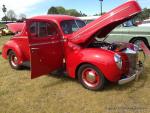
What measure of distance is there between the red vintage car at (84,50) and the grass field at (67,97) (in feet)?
1.15

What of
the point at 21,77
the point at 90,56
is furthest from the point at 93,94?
the point at 21,77

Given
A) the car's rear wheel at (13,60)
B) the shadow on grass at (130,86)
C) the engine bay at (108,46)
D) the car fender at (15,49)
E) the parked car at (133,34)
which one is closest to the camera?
the shadow on grass at (130,86)

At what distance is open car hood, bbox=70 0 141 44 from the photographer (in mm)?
5387

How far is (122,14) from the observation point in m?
5.46

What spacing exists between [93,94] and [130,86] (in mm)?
1106

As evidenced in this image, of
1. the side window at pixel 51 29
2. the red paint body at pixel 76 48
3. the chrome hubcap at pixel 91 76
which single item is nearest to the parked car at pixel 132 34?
the red paint body at pixel 76 48

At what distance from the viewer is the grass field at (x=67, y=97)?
16.6ft

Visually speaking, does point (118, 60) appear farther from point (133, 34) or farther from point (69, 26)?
point (133, 34)

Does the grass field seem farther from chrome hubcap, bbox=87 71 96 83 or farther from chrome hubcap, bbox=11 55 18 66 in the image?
chrome hubcap, bbox=11 55 18 66

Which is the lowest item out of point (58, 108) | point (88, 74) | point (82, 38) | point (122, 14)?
point (58, 108)

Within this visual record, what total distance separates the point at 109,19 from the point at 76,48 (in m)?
1.14

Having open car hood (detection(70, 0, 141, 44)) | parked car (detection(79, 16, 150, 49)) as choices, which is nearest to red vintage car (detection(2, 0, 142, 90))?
open car hood (detection(70, 0, 141, 44))

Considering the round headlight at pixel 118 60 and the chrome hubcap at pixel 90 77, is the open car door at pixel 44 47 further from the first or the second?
the round headlight at pixel 118 60

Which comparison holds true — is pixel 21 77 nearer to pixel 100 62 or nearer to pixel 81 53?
pixel 81 53
